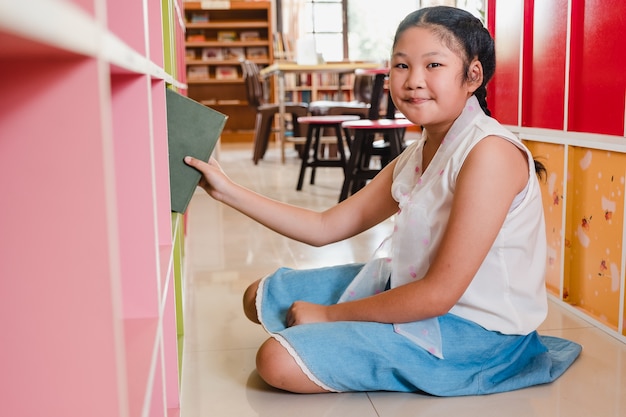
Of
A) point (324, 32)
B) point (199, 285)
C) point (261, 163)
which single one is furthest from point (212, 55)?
point (199, 285)

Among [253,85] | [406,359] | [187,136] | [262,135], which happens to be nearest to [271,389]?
[406,359]

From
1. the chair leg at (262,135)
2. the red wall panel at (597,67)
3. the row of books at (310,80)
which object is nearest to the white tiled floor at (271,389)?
the red wall panel at (597,67)

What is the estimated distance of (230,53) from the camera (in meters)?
9.70

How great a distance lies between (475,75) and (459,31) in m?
0.09

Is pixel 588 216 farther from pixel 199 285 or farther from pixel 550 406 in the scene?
pixel 199 285

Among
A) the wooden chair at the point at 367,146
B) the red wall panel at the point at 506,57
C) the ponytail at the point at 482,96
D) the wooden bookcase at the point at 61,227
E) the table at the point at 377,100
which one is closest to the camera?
the wooden bookcase at the point at 61,227

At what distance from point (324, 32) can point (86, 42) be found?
9.83 metres

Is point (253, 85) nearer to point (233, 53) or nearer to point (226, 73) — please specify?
point (226, 73)

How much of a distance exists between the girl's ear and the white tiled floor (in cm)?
59

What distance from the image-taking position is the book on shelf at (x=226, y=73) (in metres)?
9.60

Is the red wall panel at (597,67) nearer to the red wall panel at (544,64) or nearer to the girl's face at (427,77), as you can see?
the red wall panel at (544,64)

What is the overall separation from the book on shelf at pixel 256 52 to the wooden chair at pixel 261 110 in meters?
2.41

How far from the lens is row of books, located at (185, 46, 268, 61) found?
31.7 feet

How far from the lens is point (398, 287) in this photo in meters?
1.38
